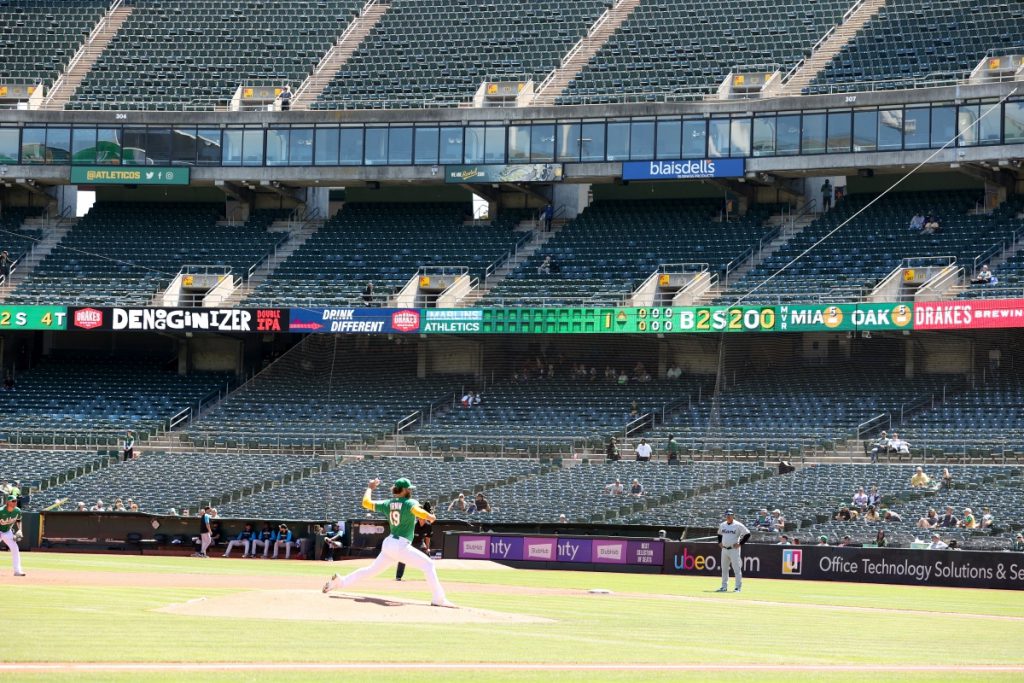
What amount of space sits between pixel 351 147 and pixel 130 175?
891 centimetres

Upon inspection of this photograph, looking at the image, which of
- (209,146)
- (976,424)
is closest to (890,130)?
(976,424)

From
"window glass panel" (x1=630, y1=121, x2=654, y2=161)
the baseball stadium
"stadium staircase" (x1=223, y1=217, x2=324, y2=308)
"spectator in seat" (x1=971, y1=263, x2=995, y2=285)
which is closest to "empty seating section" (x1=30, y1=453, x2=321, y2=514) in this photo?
the baseball stadium

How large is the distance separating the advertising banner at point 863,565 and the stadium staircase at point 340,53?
31949mm

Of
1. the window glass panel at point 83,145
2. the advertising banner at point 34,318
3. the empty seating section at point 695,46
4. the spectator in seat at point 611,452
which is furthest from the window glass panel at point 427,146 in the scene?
the spectator in seat at point 611,452

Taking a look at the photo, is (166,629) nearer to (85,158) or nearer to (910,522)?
(910,522)

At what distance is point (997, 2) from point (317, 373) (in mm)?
29105

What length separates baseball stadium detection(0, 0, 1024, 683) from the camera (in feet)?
138

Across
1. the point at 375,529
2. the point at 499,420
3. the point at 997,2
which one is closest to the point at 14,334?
the point at 499,420

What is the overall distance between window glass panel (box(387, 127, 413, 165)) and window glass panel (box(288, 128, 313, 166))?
3.17m

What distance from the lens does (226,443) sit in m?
53.5

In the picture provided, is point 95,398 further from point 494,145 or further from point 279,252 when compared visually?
point 494,145

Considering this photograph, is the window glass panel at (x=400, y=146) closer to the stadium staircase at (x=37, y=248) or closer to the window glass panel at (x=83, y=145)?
the window glass panel at (x=83, y=145)

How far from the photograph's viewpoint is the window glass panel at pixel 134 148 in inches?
2452

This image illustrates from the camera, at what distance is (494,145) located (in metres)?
60.0
